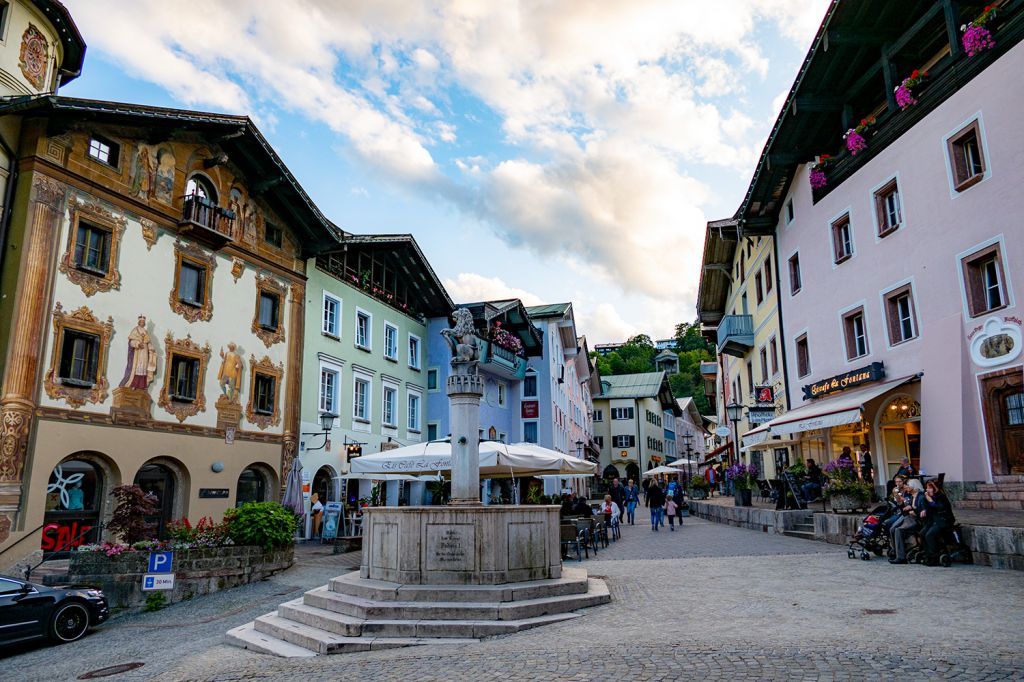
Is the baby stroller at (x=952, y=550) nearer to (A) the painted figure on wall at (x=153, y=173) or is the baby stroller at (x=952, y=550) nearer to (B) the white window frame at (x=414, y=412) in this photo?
Result: (A) the painted figure on wall at (x=153, y=173)

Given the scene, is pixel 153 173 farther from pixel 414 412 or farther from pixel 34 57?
pixel 414 412

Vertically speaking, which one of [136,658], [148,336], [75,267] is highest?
[75,267]

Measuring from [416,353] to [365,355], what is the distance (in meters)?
5.01

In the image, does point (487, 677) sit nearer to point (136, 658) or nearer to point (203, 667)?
point (203, 667)

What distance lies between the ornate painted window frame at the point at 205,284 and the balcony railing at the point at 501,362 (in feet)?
51.7

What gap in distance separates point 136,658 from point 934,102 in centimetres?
1962

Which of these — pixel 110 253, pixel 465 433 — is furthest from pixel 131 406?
pixel 465 433

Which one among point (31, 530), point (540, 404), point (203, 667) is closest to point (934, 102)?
point (203, 667)

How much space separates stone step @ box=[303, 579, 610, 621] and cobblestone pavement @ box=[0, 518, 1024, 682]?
17.9 inches

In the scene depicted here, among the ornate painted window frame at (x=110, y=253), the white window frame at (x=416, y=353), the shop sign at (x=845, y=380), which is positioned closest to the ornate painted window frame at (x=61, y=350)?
the ornate painted window frame at (x=110, y=253)

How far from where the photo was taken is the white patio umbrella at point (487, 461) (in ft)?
51.9

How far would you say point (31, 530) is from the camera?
53.8 ft

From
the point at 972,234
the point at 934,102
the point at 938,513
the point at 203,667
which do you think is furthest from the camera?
the point at 934,102

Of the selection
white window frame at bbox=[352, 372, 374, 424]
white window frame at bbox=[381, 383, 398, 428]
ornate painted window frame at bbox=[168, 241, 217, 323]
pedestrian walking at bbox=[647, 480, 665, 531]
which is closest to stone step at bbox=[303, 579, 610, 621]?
ornate painted window frame at bbox=[168, 241, 217, 323]
